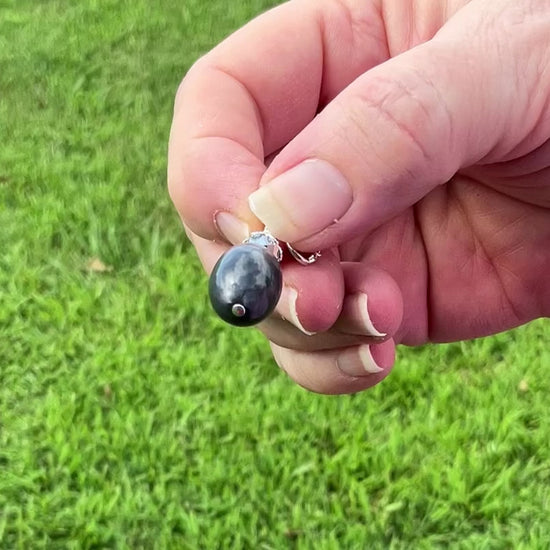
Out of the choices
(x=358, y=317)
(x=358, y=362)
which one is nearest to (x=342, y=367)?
(x=358, y=362)

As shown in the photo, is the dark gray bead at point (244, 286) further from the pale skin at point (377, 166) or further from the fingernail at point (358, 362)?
the fingernail at point (358, 362)

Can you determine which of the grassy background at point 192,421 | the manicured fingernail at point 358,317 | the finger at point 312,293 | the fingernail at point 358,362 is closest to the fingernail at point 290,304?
the finger at point 312,293

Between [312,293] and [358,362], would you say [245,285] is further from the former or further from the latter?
[358,362]

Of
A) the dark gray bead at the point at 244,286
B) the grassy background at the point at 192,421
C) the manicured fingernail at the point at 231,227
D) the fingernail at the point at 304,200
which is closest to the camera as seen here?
the dark gray bead at the point at 244,286

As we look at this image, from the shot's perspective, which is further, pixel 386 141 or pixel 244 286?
pixel 386 141

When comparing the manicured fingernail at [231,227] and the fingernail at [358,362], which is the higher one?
the manicured fingernail at [231,227]
